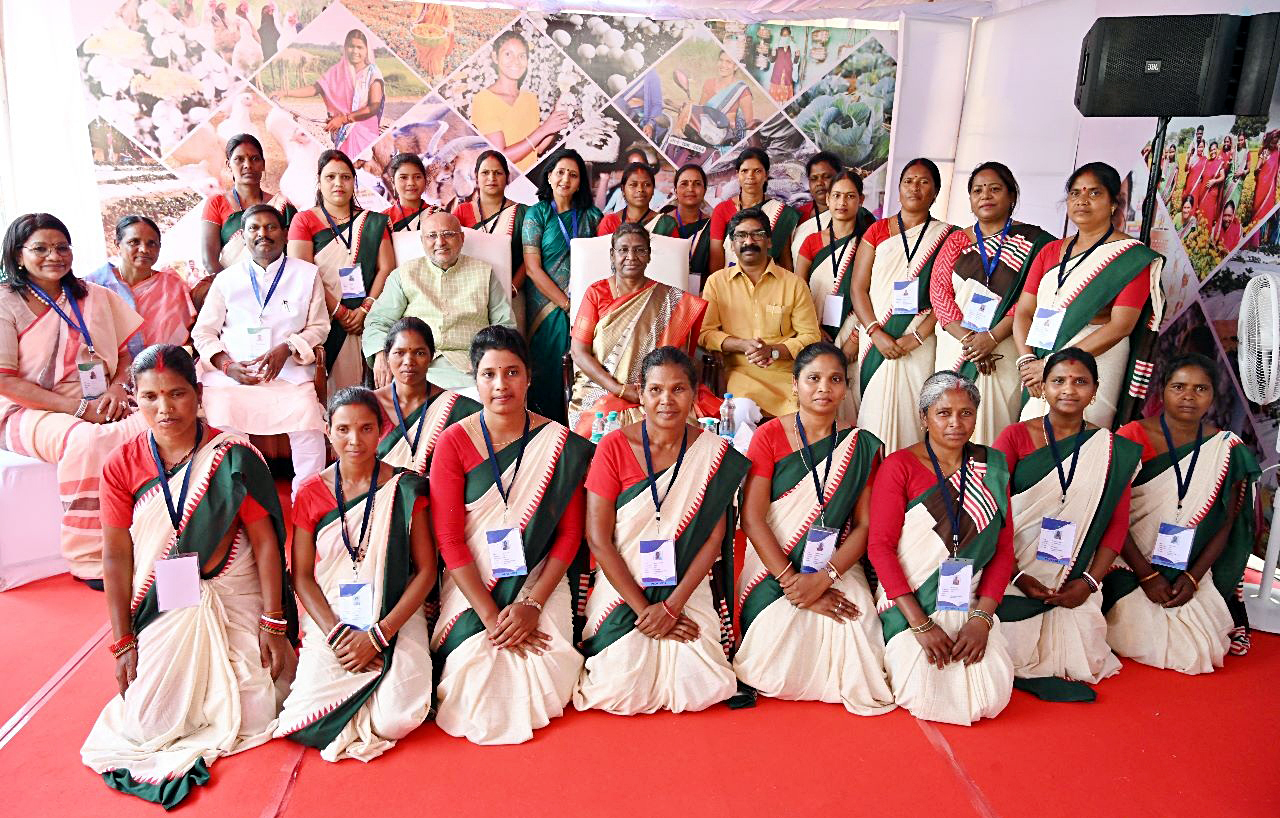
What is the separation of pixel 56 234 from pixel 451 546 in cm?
218

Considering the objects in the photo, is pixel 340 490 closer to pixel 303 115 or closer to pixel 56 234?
pixel 56 234

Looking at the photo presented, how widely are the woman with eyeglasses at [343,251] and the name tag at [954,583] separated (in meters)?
2.84

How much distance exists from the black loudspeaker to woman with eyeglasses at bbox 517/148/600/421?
2338 millimetres

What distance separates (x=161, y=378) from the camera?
2.31 m

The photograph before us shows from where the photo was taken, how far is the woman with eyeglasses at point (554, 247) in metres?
4.43

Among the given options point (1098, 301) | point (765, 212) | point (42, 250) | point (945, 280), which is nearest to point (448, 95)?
point (765, 212)

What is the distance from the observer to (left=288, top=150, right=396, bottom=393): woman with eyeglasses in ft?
13.7

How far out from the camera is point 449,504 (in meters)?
2.50

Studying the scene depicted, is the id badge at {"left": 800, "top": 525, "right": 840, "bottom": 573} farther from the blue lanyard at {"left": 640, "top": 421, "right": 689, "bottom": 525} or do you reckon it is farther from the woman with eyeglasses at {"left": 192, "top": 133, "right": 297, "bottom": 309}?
the woman with eyeglasses at {"left": 192, "top": 133, "right": 297, "bottom": 309}

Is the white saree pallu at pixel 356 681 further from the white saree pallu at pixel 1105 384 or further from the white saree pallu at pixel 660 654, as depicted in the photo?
the white saree pallu at pixel 1105 384

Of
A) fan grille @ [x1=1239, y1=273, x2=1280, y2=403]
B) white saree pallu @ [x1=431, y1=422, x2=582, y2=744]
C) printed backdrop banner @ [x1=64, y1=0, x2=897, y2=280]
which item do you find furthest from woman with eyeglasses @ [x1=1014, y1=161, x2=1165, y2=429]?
printed backdrop banner @ [x1=64, y1=0, x2=897, y2=280]

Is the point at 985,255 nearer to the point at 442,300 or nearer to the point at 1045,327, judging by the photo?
the point at 1045,327

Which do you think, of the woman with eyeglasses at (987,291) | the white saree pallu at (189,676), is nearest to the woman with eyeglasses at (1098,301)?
the woman with eyeglasses at (987,291)

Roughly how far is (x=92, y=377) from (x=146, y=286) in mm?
590
